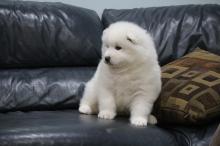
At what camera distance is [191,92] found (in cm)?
189

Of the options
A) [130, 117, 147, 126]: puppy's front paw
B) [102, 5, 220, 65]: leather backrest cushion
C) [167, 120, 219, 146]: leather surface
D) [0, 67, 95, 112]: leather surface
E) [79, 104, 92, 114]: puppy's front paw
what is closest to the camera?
[167, 120, 219, 146]: leather surface

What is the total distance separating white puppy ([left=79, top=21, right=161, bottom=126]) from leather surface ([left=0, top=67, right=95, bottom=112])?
353mm

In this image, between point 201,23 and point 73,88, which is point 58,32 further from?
point 201,23

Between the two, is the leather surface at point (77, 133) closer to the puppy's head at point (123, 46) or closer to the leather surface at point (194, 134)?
the leather surface at point (194, 134)

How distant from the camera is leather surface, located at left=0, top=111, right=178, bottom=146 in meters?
1.61

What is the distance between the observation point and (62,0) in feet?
9.03

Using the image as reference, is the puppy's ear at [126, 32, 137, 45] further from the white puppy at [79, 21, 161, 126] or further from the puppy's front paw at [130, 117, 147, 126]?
the puppy's front paw at [130, 117, 147, 126]

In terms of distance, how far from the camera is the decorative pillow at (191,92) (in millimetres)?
1820

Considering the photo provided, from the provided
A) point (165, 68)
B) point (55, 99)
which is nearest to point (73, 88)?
point (55, 99)

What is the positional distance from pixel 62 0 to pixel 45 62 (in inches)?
21.5

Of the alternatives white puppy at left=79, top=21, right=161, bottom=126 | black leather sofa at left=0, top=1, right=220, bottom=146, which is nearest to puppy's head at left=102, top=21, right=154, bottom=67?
white puppy at left=79, top=21, right=161, bottom=126

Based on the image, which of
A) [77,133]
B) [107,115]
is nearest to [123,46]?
[107,115]

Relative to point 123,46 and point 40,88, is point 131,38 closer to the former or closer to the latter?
point 123,46

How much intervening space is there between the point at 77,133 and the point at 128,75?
0.47 meters
